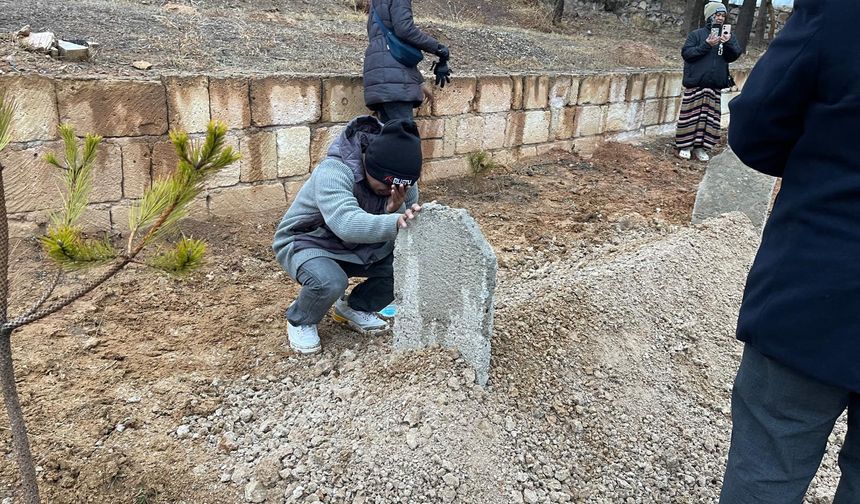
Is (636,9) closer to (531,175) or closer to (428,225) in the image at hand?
(531,175)

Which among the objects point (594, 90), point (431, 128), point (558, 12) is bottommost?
point (431, 128)

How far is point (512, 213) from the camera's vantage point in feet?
19.3

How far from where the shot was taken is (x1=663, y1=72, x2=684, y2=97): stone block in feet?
30.9

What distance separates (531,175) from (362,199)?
4.39 metres

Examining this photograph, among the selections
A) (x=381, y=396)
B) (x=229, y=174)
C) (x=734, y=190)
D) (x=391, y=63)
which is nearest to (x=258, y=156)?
(x=229, y=174)

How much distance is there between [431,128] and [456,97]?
41cm

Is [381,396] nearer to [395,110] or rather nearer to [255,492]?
[255,492]

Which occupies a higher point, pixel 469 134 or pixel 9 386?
pixel 9 386

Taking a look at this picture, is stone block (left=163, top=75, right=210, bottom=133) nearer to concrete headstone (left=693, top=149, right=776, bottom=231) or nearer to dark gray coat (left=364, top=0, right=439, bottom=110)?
dark gray coat (left=364, top=0, right=439, bottom=110)

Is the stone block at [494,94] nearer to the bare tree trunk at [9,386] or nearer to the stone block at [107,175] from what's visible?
the stone block at [107,175]

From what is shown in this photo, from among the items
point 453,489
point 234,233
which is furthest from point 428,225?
point 234,233

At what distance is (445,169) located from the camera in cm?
668

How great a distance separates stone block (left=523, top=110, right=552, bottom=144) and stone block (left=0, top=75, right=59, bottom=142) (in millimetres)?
4611

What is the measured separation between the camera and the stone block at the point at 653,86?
9078 mm
